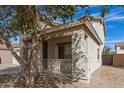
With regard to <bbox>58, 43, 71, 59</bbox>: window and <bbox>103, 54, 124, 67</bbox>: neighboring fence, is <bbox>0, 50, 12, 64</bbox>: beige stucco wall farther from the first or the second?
<bbox>58, 43, 71, 59</bbox>: window

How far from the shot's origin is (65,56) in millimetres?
12867

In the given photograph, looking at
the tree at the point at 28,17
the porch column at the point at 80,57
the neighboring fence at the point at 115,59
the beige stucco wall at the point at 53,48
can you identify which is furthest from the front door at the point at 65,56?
the neighboring fence at the point at 115,59

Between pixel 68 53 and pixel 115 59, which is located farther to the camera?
pixel 115 59

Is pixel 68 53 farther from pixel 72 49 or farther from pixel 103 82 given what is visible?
pixel 103 82

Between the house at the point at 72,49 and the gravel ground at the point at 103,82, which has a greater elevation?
the house at the point at 72,49

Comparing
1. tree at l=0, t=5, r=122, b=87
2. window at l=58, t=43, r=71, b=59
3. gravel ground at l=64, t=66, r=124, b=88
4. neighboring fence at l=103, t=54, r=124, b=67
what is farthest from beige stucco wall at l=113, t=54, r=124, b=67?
tree at l=0, t=5, r=122, b=87

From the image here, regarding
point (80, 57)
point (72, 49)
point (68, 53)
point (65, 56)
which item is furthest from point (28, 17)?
point (65, 56)

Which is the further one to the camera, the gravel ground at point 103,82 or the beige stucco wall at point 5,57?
the beige stucco wall at point 5,57

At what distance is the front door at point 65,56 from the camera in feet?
35.2

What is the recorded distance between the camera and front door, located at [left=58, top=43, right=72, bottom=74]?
10.7 meters

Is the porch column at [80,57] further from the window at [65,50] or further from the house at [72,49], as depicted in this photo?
the window at [65,50]

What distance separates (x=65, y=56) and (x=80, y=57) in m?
3.38
